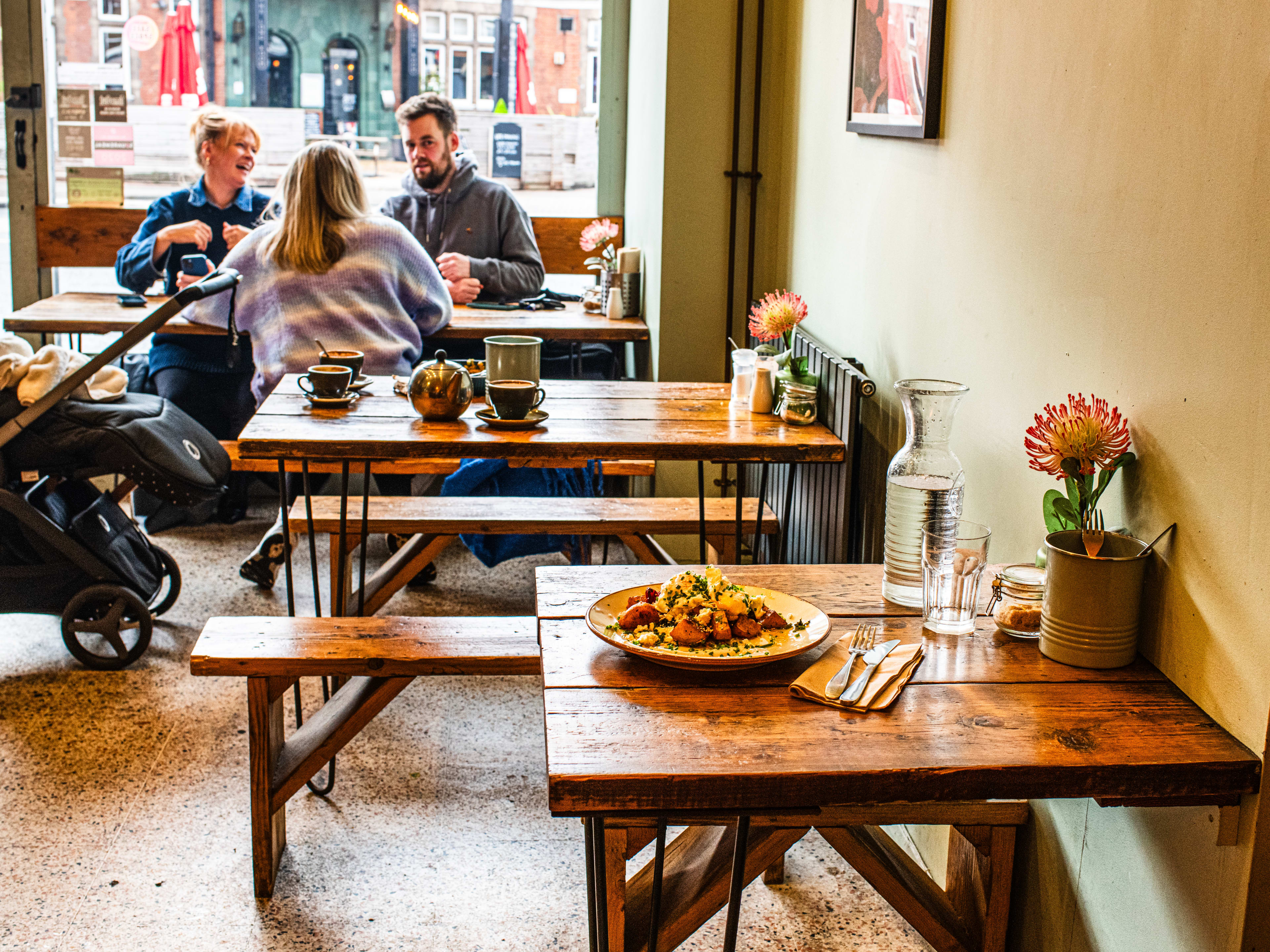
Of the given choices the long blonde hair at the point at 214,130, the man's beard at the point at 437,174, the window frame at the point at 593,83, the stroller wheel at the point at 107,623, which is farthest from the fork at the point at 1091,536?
the window frame at the point at 593,83

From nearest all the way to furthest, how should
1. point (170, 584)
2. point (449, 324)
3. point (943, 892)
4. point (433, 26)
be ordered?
point (943, 892) → point (170, 584) → point (449, 324) → point (433, 26)

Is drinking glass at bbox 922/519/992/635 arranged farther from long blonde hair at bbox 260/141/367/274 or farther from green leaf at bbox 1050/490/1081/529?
long blonde hair at bbox 260/141/367/274

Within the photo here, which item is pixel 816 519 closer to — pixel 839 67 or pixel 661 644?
pixel 839 67

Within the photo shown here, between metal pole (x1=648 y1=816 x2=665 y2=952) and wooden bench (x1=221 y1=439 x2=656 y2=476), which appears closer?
metal pole (x1=648 y1=816 x2=665 y2=952)

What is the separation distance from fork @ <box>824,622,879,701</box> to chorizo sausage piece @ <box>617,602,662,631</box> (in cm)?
25

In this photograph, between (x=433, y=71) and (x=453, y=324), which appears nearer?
(x=453, y=324)

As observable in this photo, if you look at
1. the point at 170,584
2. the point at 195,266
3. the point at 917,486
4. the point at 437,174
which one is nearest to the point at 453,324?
the point at 437,174

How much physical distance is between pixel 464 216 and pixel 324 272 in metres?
1.34

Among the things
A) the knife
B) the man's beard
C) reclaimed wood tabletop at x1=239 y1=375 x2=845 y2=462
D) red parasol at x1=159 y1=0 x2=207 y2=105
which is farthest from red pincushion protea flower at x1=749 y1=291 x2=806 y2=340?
red parasol at x1=159 y1=0 x2=207 y2=105

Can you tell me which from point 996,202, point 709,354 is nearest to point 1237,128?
point 996,202

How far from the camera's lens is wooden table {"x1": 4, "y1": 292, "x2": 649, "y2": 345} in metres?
4.44

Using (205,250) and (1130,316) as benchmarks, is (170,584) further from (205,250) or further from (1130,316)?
(1130,316)

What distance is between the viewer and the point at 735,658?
5.13 ft

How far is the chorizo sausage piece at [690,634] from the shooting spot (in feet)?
5.27
